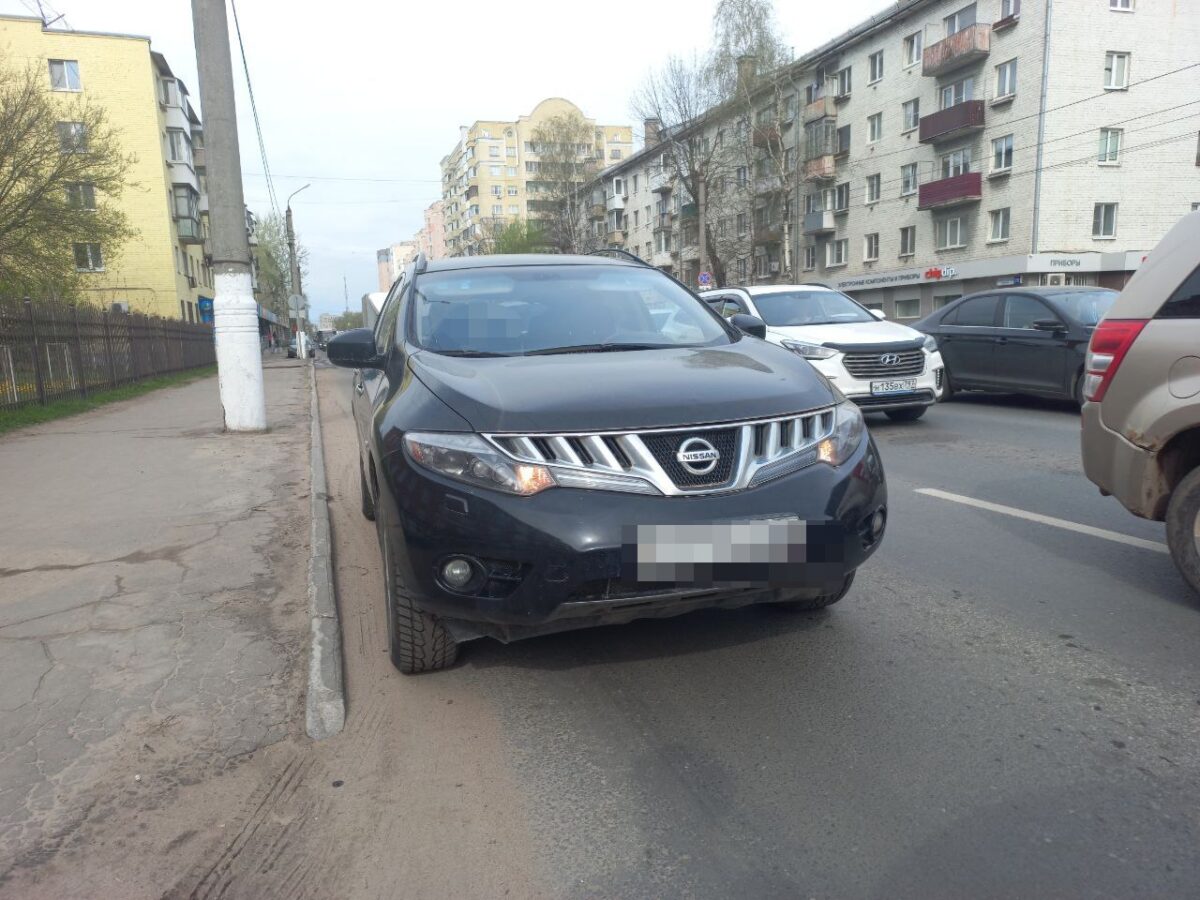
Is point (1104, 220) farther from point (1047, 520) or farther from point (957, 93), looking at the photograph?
point (1047, 520)

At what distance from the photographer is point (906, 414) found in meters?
10.2

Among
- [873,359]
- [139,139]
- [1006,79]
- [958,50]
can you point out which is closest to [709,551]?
[873,359]

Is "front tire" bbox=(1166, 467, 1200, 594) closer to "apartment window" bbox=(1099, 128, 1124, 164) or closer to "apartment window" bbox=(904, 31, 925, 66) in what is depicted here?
"apartment window" bbox=(1099, 128, 1124, 164)

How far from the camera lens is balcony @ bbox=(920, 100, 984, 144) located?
113 feet

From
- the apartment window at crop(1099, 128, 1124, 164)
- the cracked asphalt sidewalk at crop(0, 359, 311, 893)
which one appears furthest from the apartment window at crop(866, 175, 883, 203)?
the cracked asphalt sidewalk at crop(0, 359, 311, 893)

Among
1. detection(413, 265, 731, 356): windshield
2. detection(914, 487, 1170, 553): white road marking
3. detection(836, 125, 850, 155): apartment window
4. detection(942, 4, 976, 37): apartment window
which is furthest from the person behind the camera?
detection(836, 125, 850, 155): apartment window

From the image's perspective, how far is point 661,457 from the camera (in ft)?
9.11

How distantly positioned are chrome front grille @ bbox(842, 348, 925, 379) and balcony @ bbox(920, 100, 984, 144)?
3045cm

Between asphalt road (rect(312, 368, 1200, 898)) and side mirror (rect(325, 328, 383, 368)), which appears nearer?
asphalt road (rect(312, 368, 1200, 898))

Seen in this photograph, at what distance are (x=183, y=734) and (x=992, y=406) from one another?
10938mm

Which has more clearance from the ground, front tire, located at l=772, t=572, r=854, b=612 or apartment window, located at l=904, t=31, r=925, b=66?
apartment window, located at l=904, t=31, r=925, b=66

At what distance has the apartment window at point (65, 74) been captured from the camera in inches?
1553

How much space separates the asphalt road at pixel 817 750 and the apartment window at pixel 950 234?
35610mm

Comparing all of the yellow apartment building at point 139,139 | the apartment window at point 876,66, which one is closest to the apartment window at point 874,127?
the apartment window at point 876,66
